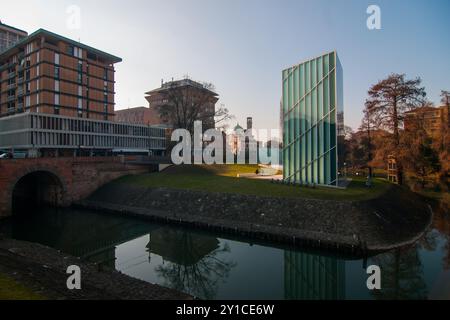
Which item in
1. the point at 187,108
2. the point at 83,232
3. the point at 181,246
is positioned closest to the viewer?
the point at 181,246

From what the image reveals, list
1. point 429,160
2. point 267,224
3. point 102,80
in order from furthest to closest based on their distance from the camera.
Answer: point 102,80 < point 429,160 < point 267,224

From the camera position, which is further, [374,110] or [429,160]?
[429,160]

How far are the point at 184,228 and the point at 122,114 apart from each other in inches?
4406

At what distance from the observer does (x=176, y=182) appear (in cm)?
3472

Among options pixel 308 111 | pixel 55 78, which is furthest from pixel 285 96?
pixel 55 78

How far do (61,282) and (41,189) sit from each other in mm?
31870

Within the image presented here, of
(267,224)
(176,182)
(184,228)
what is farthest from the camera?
(176,182)

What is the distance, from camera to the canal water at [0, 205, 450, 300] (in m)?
14.1

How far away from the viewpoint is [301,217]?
71.0ft

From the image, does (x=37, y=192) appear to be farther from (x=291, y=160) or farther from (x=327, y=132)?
(x=327, y=132)

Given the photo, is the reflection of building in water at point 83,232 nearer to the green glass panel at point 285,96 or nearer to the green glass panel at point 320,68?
the green glass panel at point 285,96

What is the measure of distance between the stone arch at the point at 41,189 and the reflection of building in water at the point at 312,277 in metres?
31.8
